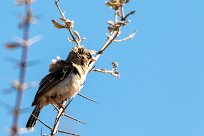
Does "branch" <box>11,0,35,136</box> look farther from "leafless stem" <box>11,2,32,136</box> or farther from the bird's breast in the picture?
the bird's breast

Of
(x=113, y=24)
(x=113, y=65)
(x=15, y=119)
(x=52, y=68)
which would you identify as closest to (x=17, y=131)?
(x=15, y=119)

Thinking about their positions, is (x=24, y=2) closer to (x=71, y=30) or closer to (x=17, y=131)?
(x=17, y=131)

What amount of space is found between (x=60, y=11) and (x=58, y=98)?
2571 mm

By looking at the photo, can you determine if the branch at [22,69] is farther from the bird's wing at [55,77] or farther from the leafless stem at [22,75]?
the bird's wing at [55,77]

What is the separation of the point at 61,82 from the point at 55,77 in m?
0.13

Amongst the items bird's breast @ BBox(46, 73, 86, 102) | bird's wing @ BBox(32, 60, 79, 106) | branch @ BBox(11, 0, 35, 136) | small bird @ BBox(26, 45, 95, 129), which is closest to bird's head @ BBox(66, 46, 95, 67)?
small bird @ BBox(26, 45, 95, 129)

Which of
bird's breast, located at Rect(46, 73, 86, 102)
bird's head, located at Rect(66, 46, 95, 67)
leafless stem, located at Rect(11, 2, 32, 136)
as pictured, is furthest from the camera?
bird's head, located at Rect(66, 46, 95, 67)

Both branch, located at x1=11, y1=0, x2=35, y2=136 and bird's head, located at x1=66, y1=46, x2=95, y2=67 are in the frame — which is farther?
bird's head, located at x1=66, y1=46, x2=95, y2=67

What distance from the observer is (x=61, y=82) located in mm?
6590

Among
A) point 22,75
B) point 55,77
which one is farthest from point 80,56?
point 22,75

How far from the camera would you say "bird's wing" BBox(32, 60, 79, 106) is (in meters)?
6.45

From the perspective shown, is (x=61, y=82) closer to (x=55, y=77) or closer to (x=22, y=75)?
(x=55, y=77)

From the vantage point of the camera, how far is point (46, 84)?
6.48 m

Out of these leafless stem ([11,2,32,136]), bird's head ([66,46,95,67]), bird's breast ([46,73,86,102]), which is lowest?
leafless stem ([11,2,32,136])
